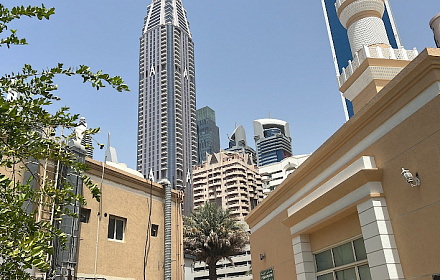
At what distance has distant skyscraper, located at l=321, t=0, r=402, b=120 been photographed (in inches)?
5453

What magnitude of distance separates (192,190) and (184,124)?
2967 cm

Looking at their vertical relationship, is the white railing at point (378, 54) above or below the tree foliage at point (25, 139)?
above

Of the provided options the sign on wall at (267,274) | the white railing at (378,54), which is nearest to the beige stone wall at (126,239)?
the sign on wall at (267,274)

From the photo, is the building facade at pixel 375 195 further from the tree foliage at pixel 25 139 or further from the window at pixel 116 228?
the window at pixel 116 228

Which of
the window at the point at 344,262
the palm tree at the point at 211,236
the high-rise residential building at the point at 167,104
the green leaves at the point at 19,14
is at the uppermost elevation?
the high-rise residential building at the point at 167,104

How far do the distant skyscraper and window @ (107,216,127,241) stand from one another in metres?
127

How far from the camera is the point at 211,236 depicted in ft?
117

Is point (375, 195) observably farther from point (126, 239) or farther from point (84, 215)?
point (126, 239)

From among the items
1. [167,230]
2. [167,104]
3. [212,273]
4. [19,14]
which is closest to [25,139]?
[19,14]

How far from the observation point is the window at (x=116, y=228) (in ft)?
59.8

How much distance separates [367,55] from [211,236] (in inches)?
939

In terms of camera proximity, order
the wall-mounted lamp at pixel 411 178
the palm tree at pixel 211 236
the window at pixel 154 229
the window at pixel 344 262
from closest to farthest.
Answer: the wall-mounted lamp at pixel 411 178 < the window at pixel 344 262 < the window at pixel 154 229 < the palm tree at pixel 211 236

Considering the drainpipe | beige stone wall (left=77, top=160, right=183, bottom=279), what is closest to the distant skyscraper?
the drainpipe

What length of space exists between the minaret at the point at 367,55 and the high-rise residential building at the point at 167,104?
126 metres
